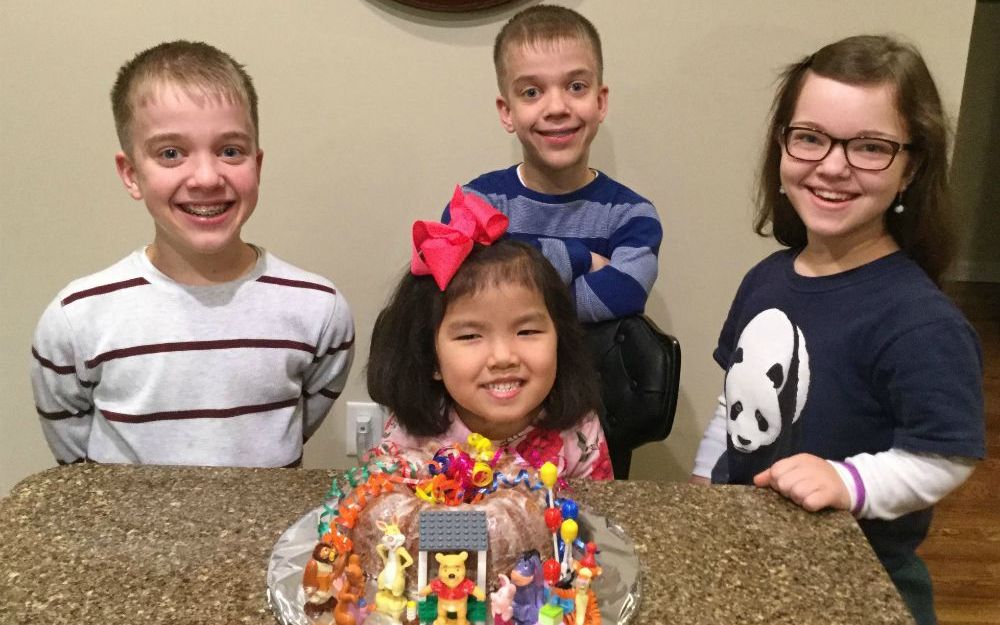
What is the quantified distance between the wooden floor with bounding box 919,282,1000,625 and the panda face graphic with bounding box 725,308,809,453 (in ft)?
2.16

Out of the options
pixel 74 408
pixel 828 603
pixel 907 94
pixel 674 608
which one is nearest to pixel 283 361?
pixel 74 408

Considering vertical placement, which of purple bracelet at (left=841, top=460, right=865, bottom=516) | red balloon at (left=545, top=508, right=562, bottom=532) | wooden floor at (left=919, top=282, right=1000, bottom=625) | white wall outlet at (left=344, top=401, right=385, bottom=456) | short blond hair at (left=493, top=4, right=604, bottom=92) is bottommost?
wooden floor at (left=919, top=282, right=1000, bottom=625)

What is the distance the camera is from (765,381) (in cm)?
123

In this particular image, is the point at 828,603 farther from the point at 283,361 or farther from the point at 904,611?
the point at 283,361

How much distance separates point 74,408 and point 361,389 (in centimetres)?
88

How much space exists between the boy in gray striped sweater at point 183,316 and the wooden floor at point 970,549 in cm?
140

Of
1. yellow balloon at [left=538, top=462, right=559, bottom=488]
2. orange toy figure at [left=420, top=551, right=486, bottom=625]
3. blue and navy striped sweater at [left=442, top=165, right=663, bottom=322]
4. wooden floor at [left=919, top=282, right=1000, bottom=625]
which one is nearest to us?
orange toy figure at [left=420, top=551, right=486, bottom=625]

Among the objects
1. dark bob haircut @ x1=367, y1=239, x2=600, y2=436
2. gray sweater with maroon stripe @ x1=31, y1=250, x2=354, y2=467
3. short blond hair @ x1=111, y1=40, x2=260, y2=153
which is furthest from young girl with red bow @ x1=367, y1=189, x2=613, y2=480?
short blond hair @ x1=111, y1=40, x2=260, y2=153

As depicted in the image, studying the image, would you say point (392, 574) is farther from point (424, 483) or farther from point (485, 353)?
point (485, 353)

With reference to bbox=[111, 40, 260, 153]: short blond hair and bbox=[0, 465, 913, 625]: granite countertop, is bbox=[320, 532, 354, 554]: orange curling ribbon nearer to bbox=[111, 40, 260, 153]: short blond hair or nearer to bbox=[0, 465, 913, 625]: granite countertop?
bbox=[0, 465, 913, 625]: granite countertop

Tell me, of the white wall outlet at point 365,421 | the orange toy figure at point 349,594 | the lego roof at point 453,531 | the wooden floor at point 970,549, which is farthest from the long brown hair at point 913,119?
the white wall outlet at point 365,421

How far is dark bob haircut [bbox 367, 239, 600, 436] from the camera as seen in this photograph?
1156mm

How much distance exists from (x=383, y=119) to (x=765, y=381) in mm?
1115

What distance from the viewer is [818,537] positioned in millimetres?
878
